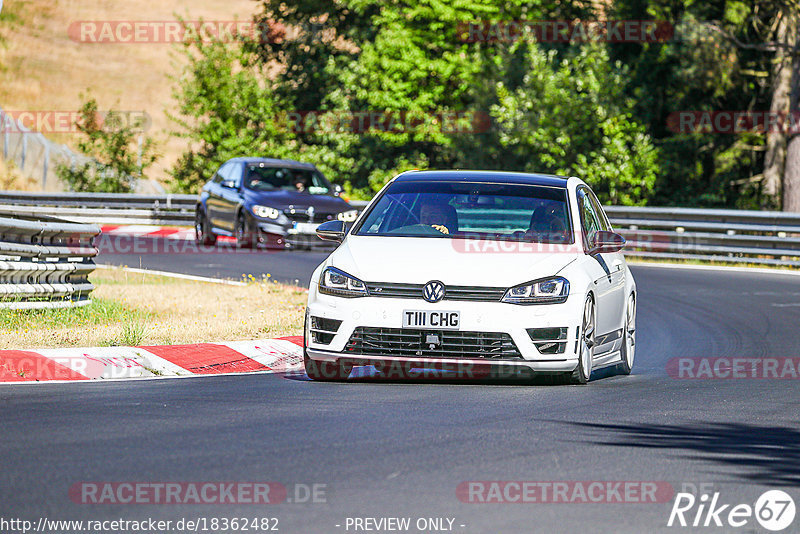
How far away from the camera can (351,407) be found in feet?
30.3

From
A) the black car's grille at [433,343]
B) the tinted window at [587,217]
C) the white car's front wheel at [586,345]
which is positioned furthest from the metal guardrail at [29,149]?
the black car's grille at [433,343]

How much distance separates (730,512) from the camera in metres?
6.33

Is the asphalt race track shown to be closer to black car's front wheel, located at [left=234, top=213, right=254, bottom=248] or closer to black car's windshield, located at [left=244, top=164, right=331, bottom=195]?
black car's front wheel, located at [left=234, top=213, right=254, bottom=248]

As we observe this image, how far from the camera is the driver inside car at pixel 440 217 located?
11352 millimetres

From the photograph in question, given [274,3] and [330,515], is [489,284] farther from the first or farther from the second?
[274,3]

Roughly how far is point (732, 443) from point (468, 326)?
2.43 meters

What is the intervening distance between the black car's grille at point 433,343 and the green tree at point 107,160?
40152 millimetres

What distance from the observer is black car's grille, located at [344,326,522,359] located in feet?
33.2

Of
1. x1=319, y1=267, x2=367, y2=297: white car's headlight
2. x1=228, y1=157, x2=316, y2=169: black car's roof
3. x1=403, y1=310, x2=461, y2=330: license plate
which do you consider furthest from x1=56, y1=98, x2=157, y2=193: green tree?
x1=403, y1=310, x2=461, y2=330: license plate

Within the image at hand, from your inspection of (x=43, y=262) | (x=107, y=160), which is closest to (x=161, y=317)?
(x=43, y=262)

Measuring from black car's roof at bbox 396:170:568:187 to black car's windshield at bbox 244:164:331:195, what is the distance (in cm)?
1556

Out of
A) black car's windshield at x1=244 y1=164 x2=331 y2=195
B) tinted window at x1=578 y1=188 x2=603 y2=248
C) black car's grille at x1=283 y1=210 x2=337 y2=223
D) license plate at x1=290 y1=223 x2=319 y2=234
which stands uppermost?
tinted window at x1=578 y1=188 x2=603 y2=248

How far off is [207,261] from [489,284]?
15.4 m

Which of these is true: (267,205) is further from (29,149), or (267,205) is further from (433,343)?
(29,149)
